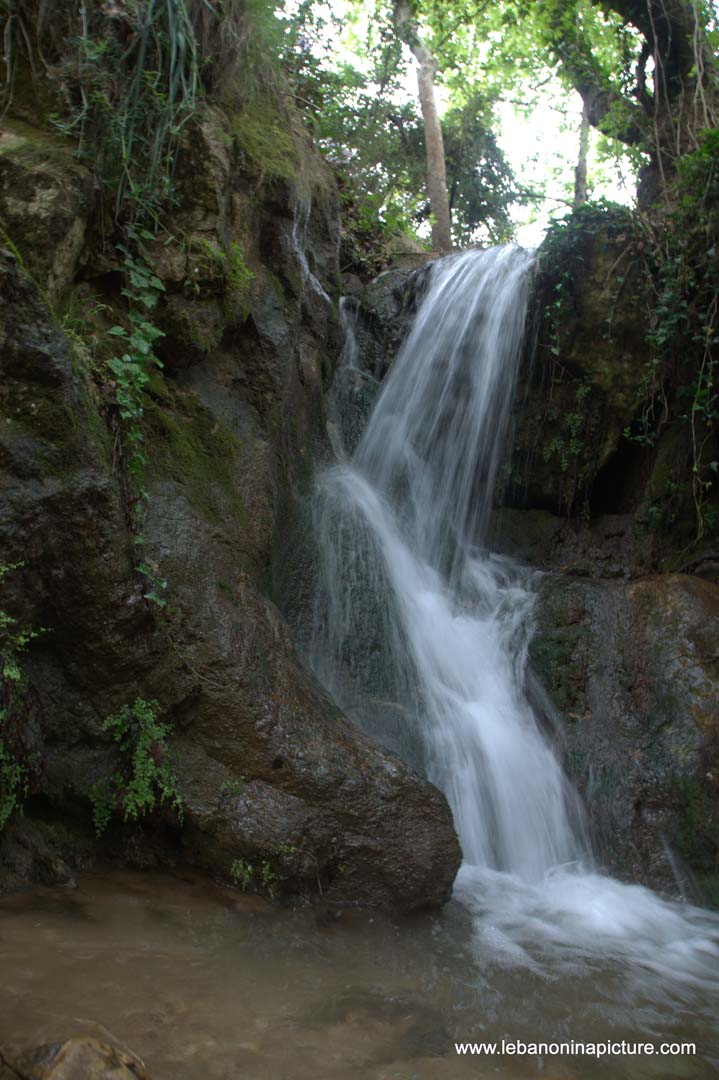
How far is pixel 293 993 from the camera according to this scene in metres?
2.59

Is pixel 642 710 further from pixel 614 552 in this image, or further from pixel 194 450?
pixel 194 450

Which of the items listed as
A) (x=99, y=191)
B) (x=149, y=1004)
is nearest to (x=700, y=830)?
(x=149, y=1004)

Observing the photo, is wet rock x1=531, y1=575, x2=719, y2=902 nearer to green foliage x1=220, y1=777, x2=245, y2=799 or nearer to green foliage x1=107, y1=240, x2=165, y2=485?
green foliage x1=220, y1=777, x2=245, y2=799

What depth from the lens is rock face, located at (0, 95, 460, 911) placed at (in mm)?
3289

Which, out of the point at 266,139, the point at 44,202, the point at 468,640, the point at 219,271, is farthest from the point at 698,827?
the point at 266,139

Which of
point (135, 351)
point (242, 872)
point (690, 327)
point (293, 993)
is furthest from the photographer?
point (690, 327)

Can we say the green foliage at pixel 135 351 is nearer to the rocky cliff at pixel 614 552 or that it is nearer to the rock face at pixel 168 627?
the rock face at pixel 168 627

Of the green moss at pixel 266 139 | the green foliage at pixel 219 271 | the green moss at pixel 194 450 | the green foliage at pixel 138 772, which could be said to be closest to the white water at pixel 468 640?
the green moss at pixel 194 450

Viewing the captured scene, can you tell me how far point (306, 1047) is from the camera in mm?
2271

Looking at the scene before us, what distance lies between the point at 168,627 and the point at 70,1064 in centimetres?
211

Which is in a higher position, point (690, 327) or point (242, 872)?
point (690, 327)

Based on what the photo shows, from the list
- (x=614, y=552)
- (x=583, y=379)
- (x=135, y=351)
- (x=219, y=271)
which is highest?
(x=583, y=379)

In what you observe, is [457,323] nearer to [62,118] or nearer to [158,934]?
[62,118]

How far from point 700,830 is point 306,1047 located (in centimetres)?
334
